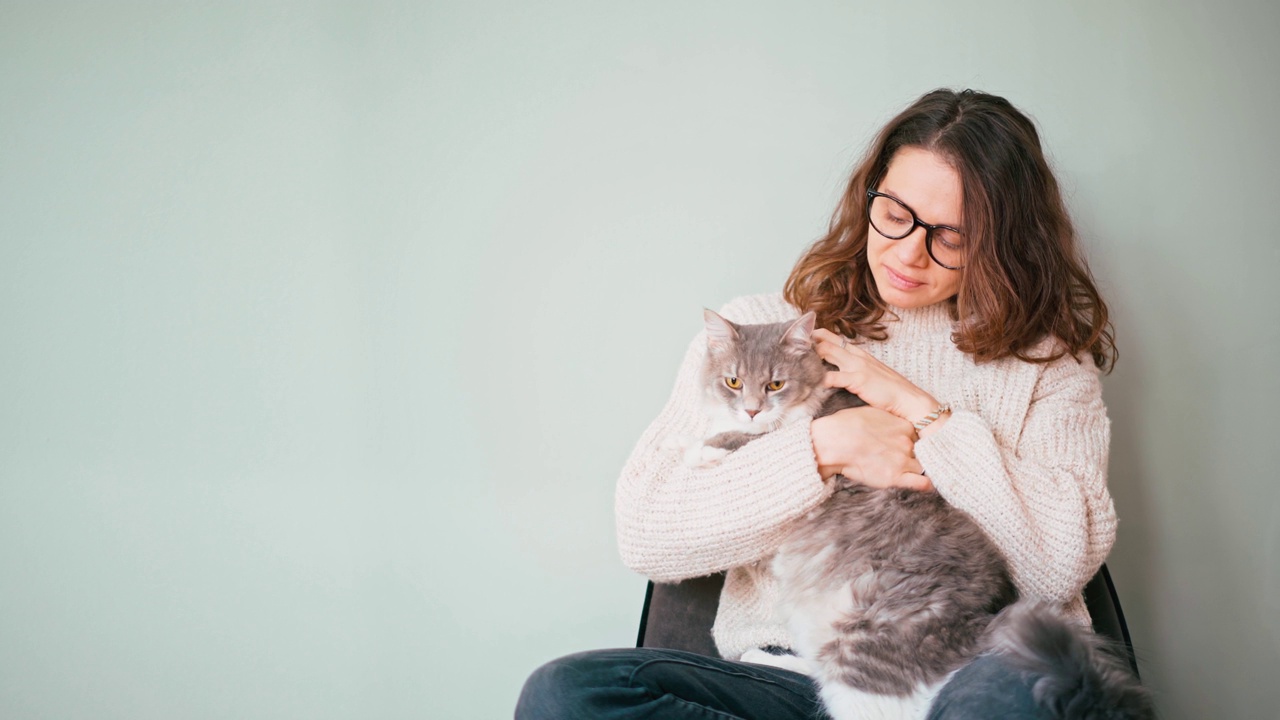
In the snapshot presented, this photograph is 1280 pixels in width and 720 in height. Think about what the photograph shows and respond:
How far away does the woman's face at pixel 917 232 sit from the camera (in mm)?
1620

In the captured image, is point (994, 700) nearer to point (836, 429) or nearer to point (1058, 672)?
point (1058, 672)

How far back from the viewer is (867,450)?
1521 millimetres

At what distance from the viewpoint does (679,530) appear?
61.3 inches

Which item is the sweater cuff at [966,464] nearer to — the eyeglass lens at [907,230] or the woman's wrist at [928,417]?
the woman's wrist at [928,417]

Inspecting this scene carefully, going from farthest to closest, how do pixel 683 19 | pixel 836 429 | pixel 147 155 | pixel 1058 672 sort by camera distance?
pixel 683 19
pixel 147 155
pixel 836 429
pixel 1058 672

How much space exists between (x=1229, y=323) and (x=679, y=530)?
5.25 ft

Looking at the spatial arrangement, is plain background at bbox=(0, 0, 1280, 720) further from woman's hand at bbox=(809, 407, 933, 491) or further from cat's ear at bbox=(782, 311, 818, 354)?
woman's hand at bbox=(809, 407, 933, 491)

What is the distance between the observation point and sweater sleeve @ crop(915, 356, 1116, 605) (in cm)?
146

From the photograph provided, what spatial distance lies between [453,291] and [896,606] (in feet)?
4.56

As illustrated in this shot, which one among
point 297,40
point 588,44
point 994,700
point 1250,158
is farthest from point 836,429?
point 297,40

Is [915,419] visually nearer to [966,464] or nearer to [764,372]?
[966,464]

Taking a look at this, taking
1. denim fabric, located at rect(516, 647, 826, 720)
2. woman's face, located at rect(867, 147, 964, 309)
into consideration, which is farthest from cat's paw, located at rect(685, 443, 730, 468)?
woman's face, located at rect(867, 147, 964, 309)

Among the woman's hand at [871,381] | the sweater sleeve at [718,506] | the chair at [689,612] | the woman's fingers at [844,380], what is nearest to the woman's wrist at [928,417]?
the woman's hand at [871,381]

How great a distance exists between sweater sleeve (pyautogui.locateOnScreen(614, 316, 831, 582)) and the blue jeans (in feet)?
0.63
